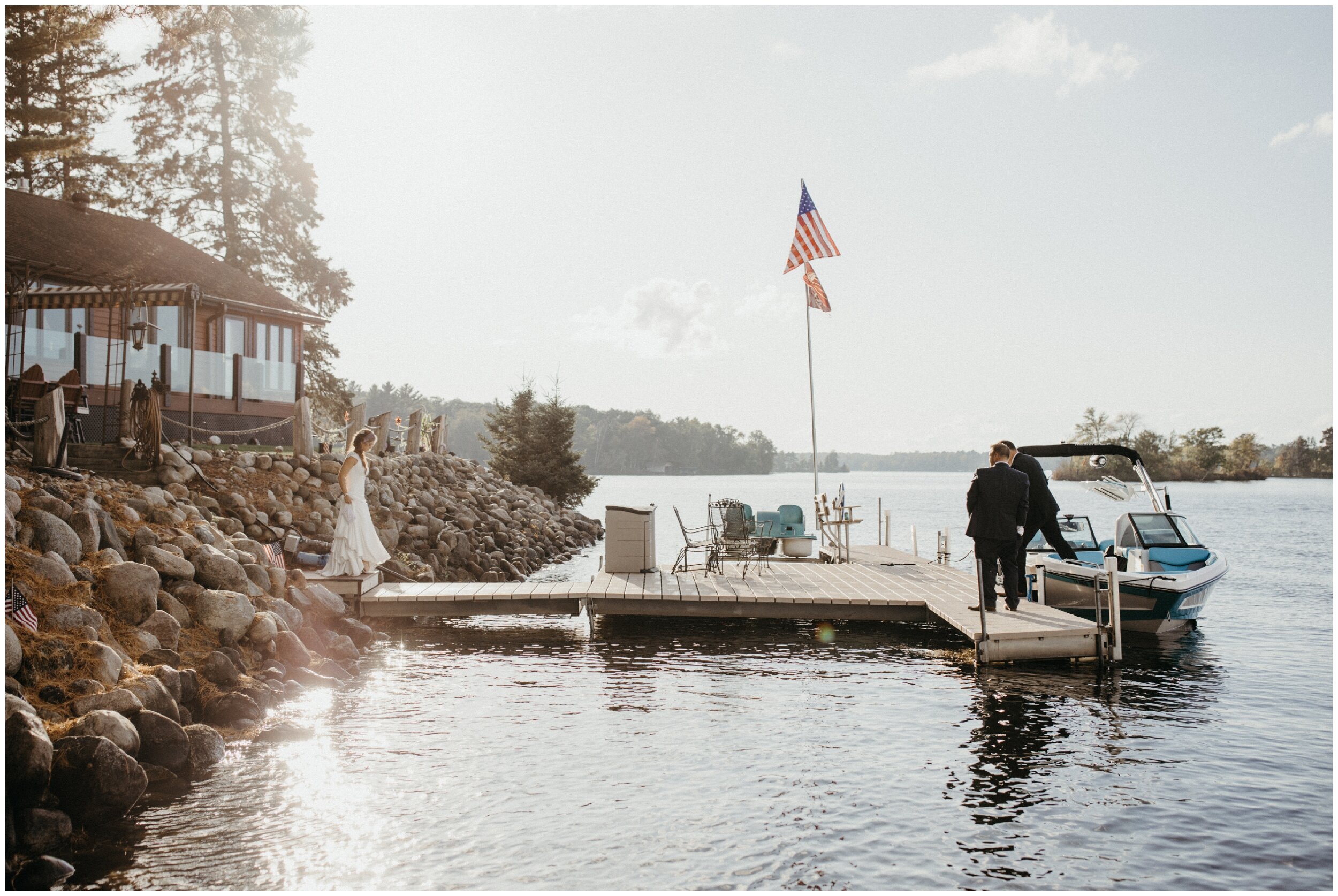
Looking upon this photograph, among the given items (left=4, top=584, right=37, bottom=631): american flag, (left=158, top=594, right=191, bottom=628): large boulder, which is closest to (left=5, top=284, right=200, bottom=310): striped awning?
(left=158, top=594, right=191, bottom=628): large boulder

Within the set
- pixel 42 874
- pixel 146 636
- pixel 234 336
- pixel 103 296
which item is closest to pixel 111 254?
pixel 234 336

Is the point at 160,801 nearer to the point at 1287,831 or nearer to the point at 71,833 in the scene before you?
the point at 71,833

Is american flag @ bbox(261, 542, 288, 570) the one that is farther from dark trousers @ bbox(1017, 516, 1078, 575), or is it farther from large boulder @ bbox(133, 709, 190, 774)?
dark trousers @ bbox(1017, 516, 1078, 575)

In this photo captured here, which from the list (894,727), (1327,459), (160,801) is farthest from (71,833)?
(1327,459)

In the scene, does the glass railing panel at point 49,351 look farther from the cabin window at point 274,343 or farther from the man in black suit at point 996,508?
the man in black suit at point 996,508

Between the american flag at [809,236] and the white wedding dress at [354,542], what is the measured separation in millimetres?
10832

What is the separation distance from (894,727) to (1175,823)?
2800 millimetres

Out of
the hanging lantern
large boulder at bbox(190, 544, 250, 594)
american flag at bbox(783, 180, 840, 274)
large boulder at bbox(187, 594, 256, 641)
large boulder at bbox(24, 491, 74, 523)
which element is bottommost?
large boulder at bbox(187, 594, 256, 641)

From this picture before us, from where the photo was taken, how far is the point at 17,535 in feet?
32.1

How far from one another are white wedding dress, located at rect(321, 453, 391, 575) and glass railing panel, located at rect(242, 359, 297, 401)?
433 inches

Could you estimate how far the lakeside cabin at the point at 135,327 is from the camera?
1947 cm

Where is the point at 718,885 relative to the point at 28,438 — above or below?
below

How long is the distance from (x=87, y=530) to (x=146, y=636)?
1.87 metres

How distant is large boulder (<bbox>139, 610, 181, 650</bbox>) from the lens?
32.3ft
